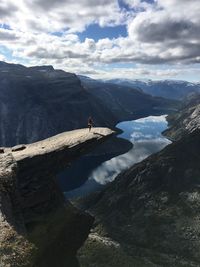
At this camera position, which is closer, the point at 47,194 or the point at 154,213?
the point at 47,194

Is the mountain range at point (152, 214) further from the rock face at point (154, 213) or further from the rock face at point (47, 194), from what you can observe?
the rock face at point (47, 194)

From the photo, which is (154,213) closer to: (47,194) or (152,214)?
(152,214)

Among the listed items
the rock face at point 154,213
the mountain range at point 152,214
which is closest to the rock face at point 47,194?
the mountain range at point 152,214

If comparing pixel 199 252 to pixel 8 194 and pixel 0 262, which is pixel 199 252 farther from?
pixel 0 262

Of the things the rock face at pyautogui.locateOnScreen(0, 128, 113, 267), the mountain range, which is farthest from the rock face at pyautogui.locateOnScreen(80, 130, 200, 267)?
the rock face at pyautogui.locateOnScreen(0, 128, 113, 267)

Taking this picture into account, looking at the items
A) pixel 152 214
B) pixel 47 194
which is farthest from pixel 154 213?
pixel 47 194

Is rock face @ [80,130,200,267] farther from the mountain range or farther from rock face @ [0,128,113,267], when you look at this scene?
rock face @ [0,128,113,267]
